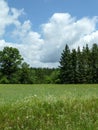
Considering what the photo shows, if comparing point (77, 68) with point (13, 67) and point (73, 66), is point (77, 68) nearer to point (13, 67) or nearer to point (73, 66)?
point (73, 66)

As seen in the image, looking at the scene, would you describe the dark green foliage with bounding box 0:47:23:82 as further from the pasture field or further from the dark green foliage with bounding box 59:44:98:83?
the pasture field

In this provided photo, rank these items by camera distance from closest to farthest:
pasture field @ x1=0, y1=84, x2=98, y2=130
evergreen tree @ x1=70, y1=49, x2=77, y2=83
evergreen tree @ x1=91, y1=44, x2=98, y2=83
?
pasture field @ x1=0, y1=84, x2=98, y2=130 < evergreen tree @ x1=70, y1=49, x2=77, y2=83 < evergreen tree @ x1=91, y1=44, x2=98, y2=83

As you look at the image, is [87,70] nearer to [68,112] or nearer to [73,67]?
[73,67]

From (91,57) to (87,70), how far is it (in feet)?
20.0

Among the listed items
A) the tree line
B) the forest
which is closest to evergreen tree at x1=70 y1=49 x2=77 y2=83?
the forest

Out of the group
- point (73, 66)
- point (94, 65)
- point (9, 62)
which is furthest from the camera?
point (9, 62)

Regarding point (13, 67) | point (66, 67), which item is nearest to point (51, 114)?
point (66, 67)

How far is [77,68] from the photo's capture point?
310 ft

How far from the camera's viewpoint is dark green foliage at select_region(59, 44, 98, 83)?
3666 inches

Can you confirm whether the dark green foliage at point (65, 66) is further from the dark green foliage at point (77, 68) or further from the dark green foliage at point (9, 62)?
the dark green foliage at point (9, 62)

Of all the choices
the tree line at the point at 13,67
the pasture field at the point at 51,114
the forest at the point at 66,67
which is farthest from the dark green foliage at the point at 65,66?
the pasture field at the point at 51,114

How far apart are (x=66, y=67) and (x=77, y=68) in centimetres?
285

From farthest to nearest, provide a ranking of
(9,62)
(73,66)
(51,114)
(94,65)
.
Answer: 1. (9,62)
2. (94,65)
3. (73,66)
4. (51,114)

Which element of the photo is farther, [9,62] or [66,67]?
[9,62]
